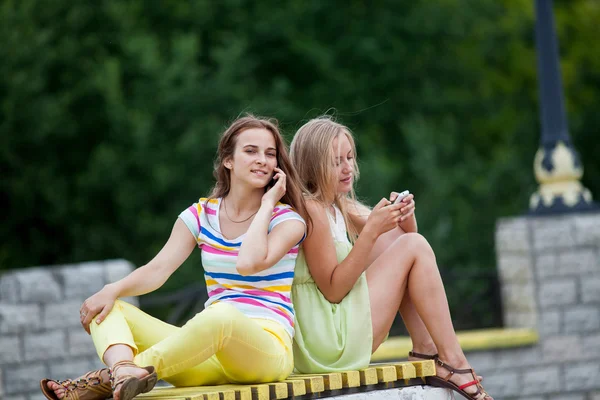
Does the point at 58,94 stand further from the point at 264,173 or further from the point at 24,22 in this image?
the point at 264,173

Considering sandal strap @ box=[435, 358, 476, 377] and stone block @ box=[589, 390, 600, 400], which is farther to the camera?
stone block @ box=[589, 390, 600, 400]

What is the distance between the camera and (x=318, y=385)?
3402 millimetres

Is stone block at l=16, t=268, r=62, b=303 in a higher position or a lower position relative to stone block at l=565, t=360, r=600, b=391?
higher

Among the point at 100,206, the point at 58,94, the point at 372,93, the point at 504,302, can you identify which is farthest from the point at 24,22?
the point at 504,302

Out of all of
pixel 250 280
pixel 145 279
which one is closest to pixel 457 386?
pixel 250 280

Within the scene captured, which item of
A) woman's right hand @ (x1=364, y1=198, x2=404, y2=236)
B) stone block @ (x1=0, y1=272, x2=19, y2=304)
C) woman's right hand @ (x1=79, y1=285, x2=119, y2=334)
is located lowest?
woman's right hand @ (x1=79, y1=285, x2=119, y2=334)

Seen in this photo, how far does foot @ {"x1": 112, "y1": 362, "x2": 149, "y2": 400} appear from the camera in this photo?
301 centimetres

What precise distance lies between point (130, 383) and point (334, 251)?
1011 mm

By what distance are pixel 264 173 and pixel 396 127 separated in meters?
Result: 10.5

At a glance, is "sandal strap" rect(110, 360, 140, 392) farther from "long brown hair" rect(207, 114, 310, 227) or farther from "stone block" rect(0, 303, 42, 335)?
"stone block" rect(0, 303, 42, 335)

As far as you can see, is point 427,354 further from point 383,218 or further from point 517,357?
point 517,357

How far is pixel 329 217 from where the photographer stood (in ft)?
12.6


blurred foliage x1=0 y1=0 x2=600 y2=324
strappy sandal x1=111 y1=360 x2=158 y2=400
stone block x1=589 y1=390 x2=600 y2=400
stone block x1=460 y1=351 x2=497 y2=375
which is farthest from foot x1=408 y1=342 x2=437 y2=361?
blurred foliage x1=0 y1=0 x2=600 y2=324

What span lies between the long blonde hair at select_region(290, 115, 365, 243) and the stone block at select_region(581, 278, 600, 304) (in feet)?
14.5
